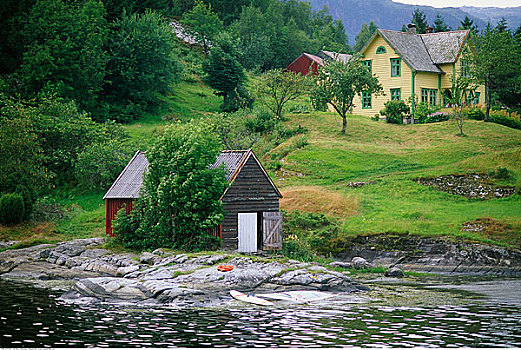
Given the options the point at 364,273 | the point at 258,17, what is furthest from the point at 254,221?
the point at 258,17

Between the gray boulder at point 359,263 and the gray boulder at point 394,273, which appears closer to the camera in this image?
the gray boulder at point 394,273

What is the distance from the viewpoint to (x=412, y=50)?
64250 millimetres

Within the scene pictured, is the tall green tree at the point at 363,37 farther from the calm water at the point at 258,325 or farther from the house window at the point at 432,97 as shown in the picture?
the calm water at the point at 258,325

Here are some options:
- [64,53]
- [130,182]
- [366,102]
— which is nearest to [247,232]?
[130,182]

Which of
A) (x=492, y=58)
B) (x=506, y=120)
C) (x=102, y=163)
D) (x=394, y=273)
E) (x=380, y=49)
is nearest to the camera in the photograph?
(x=394, y=273)

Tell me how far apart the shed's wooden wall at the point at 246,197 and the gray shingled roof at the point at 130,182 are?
19.3 feet

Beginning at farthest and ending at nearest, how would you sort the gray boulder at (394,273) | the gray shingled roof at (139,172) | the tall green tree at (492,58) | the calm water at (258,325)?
the tall green tree at (492,58), the gray shingled roof at (139,172), the gray boulder at (394,273), the calm water at (258,325)

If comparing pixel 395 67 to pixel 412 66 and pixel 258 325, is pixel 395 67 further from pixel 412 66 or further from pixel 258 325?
pixel 258 325

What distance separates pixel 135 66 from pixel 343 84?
2224 cm

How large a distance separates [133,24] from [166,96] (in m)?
8.88

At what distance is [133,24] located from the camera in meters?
63.6

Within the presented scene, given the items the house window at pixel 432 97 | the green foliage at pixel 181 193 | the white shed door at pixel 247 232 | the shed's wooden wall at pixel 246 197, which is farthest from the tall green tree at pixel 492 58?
the green foliage at pixel 181 193

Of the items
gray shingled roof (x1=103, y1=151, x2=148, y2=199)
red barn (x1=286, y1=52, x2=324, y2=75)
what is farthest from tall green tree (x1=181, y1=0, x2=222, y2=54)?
gray shingled roof (x1=103, y1=151, x2=148, y2=199)

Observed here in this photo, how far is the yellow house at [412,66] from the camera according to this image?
→ 204 feet
